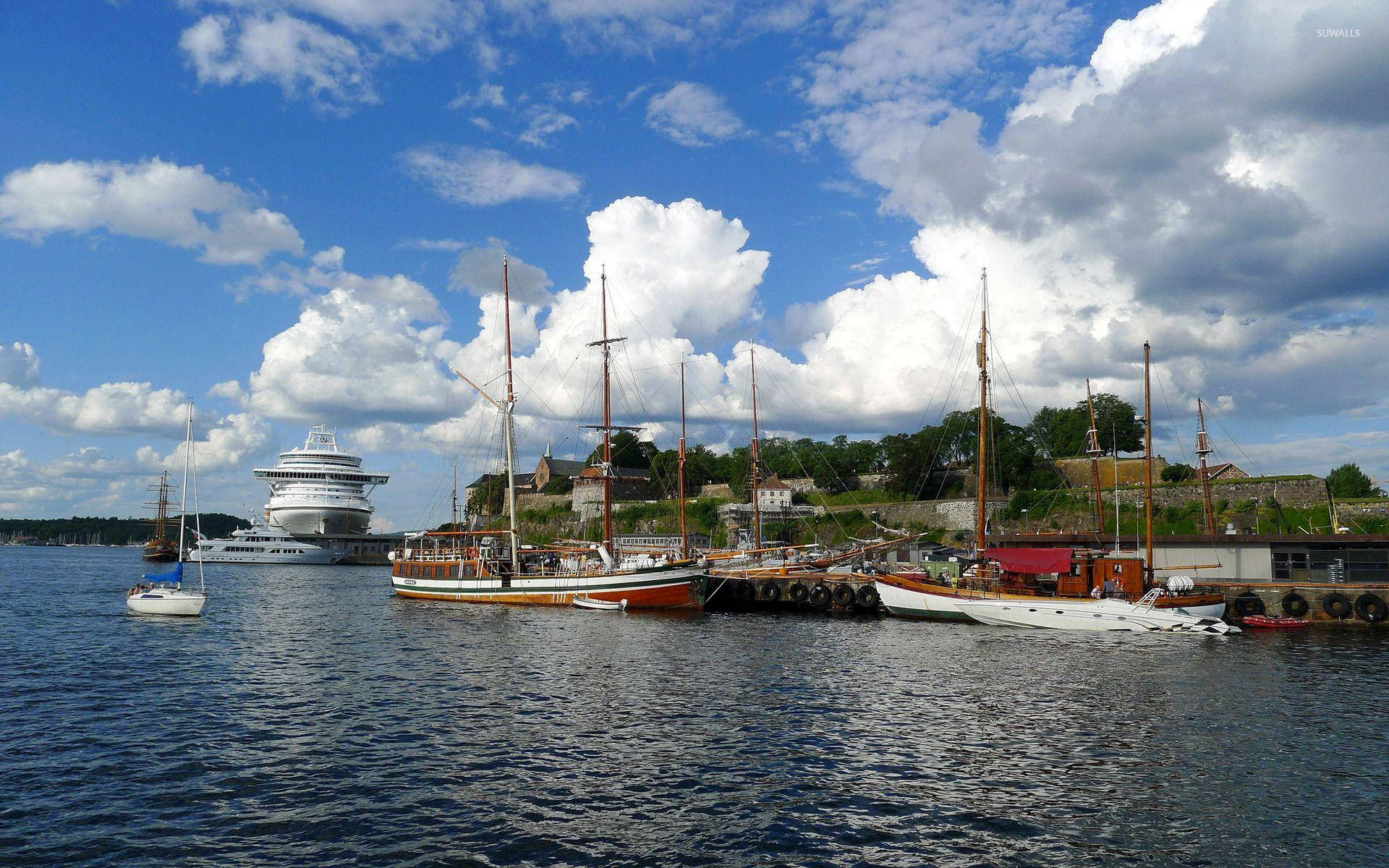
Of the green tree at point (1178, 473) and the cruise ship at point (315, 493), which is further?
the cruise ship at point (315, 493)

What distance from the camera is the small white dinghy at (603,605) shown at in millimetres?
52938

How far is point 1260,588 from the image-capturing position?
151 feet

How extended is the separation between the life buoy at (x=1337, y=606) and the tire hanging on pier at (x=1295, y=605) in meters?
0.85

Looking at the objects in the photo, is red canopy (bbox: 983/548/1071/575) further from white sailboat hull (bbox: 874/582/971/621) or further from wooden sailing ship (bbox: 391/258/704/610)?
wooden sailing ship (bbox: 391/258/704/610)

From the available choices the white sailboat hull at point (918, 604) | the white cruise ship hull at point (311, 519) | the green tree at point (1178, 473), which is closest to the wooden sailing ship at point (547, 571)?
the white sailboat hull at point (918, 604)

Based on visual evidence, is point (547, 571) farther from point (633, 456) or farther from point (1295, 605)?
point (633, 456)

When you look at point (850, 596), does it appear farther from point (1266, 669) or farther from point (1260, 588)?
point (1266, 669)

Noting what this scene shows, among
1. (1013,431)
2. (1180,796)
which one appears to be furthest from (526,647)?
(1013,431)

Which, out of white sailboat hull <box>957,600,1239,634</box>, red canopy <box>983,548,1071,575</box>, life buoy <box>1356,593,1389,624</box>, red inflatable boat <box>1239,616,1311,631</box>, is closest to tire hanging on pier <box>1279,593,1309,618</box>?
red inflatable boat <box>1239,616,1311,631</box>

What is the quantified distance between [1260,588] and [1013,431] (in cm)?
6730

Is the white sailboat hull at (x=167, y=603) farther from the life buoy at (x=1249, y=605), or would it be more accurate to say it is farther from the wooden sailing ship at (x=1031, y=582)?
the life buoy at (x=1249, y=605)

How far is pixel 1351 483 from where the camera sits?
293ft

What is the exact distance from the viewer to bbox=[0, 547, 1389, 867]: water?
1399 centimetres

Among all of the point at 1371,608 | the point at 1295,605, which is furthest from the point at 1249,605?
the point at 1371,608
